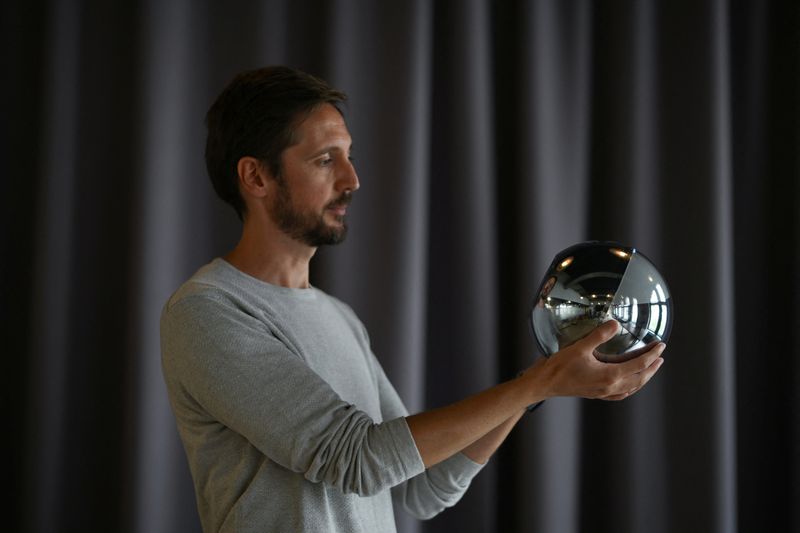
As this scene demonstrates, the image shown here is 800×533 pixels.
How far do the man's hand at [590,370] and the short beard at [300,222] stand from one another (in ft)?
1.50

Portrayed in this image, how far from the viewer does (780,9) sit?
2057 mm

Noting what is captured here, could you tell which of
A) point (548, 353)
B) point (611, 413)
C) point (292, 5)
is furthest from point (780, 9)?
point (548, 353)

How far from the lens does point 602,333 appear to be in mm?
1002

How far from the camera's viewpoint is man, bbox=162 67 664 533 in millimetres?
1039

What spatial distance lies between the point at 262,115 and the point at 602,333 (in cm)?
68

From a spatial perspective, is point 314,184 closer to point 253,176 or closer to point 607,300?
point 253,176

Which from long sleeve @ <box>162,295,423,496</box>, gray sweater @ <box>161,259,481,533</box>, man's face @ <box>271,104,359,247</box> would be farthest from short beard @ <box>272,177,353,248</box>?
long sleeve @ <box>162,295,423,496</box>

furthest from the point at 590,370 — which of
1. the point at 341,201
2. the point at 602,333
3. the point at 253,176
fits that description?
the point at 253,176

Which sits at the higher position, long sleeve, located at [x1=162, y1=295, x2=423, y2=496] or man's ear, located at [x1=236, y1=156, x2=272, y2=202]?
man's ear, located at [x1=236, y1=156, x2=272, y2=202]

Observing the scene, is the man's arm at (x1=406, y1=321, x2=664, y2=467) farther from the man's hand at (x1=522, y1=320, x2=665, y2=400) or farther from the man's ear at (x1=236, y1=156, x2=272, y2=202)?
the man's ear at (x1=236, y1=156, x2=272, y2=202)

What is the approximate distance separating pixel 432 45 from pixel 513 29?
24cm

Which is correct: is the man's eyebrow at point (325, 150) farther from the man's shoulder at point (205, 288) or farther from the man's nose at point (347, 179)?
the man's shoulder at point (205, 288)

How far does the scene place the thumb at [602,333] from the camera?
3.29 feet

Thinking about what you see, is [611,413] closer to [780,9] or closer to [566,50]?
[566,50]
